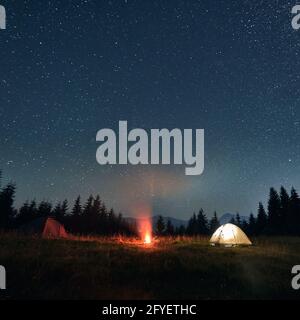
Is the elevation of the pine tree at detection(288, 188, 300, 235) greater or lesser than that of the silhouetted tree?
greater

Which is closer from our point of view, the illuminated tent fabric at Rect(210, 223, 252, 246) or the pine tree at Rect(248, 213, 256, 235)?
the illuminated tent fabric at Rect(210, 223, 252, 246)

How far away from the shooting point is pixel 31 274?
7586 millimetres

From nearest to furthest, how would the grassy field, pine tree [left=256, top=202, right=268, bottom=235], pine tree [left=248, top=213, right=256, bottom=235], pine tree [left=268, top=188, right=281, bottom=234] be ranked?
1. the grassy field
2. pine tree [left=268, top=188, right=281, bottom=234]
3. pine tree [left=256, top=202, right=268, bottom=235]
4. pine tree [left=248, top=213, right=256, bottom=235]

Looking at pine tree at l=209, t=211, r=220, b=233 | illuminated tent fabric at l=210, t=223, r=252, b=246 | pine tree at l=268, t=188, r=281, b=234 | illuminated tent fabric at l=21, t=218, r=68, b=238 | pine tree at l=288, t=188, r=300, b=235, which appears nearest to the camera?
illuminated tent fabric at l=210, t=223, r=252, b=246

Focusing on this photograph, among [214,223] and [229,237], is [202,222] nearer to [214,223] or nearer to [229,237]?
[214,223]

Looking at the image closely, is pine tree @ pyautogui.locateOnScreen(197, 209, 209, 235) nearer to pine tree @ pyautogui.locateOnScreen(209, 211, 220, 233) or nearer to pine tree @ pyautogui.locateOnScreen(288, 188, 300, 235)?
pine tree @ pyautogui.locateOnScreen(209, 211, 220, 233)

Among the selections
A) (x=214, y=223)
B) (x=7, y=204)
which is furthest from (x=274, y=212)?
(x=7, y=204)

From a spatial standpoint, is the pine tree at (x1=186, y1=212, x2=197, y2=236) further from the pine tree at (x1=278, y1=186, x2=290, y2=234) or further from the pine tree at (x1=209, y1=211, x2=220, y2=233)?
the pine tree at (x1=278, y1=186, x2=290, y2=234)

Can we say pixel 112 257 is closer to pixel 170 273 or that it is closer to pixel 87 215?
pixel 170 273

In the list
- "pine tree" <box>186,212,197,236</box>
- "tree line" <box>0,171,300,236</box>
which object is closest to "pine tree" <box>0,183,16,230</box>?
"tree line" <box>0,171,300,236</box>

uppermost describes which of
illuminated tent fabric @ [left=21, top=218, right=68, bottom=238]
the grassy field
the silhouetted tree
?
the grassy field

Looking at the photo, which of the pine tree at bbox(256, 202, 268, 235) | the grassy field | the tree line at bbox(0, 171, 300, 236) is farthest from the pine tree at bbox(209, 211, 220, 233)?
the grassy field
